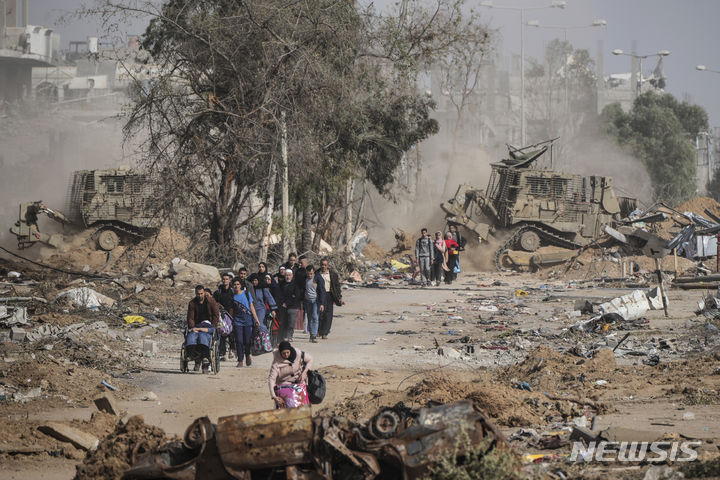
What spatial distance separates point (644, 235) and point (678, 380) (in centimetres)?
1279

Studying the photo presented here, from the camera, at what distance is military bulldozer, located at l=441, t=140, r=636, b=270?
32250mm

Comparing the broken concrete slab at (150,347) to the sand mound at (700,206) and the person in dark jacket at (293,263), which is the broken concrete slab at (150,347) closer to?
the person in dark jacket at (293,263)

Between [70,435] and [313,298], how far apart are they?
7196 millimetres

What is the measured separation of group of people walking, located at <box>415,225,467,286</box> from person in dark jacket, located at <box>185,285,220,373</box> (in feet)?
39.7

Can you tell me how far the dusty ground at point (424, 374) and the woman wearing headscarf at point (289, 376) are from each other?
1.04 metres

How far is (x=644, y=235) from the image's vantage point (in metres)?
23.1

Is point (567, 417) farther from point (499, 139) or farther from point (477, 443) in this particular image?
point (499, 139)

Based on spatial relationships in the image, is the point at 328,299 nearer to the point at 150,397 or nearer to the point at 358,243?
the point at 150,397

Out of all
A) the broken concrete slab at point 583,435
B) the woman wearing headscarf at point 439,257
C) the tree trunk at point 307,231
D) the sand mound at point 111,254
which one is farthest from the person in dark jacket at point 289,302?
the sand mound at point 111,254

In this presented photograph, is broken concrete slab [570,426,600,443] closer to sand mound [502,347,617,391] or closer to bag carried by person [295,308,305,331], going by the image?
sand mound [502,347,617,391]

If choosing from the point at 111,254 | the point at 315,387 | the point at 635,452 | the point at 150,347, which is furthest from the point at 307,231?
the point at 635,452

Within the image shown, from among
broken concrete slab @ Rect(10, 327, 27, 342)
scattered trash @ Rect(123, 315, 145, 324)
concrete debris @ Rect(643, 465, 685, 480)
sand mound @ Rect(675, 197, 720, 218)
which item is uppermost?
sand mound @ Rect(675, 197, 720, 218)

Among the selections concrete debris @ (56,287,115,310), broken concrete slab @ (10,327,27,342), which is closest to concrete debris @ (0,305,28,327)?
broken concrete slab @ (10,327,27,342)

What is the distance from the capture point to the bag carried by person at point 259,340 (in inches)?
545
